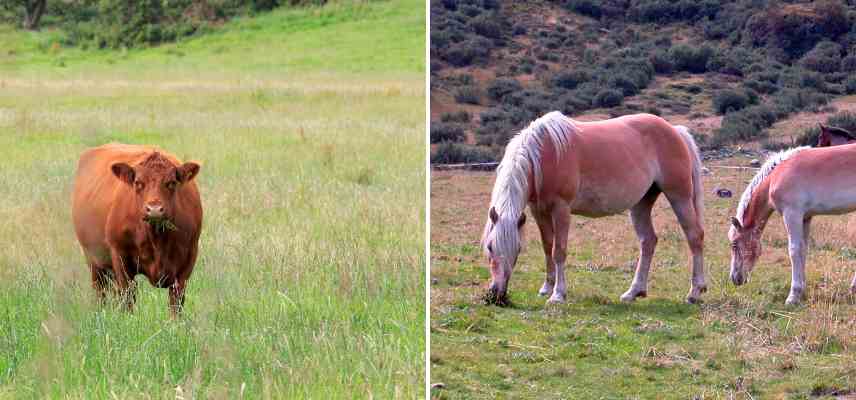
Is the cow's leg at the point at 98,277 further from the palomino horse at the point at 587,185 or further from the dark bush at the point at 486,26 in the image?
the dark bush at the point at 486,26

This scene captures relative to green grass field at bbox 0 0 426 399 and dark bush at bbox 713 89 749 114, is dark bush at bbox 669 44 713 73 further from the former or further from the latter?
green grass field at bbox 0 0 426 399

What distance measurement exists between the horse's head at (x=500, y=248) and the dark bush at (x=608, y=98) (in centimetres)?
116

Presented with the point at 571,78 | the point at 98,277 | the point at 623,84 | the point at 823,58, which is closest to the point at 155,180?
the point at 98,277

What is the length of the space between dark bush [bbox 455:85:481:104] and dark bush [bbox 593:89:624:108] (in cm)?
96

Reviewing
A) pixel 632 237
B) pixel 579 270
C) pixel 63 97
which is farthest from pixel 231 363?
pixel 63 97

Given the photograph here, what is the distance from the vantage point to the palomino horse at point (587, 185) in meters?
5.05

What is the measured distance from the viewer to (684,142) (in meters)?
6.14

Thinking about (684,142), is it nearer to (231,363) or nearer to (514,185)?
(514,185)

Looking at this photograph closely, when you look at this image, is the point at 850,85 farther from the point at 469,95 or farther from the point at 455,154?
the point at 455,154

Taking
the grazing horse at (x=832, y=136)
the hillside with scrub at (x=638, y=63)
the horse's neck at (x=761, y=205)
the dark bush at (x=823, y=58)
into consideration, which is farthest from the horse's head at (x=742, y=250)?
the grazing horse at (x=832, y=136)

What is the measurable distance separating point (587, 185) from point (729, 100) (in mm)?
886

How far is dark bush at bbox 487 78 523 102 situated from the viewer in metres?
5.38

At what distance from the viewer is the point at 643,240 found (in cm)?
570

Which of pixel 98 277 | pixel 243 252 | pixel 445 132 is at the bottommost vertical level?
pixel 243 252
